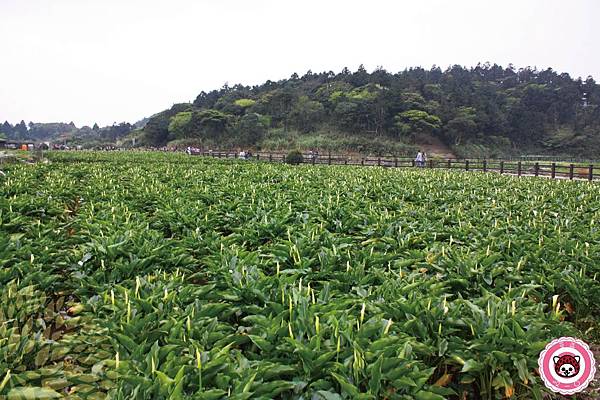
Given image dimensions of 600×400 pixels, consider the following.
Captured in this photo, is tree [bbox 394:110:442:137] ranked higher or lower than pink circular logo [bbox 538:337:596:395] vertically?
higher

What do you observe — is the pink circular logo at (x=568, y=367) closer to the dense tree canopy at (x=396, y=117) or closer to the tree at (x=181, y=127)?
the dense tree canopy at (x=396, y=117)

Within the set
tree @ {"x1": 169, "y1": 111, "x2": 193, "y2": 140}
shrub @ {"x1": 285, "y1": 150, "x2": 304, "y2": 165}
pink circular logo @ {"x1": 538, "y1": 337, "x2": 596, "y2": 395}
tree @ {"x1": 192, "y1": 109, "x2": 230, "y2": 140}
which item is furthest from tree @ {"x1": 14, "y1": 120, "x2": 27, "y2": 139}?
pink circular logo @ {"x1": 538, "y1": 337, "x2": 596, "y2": 395}

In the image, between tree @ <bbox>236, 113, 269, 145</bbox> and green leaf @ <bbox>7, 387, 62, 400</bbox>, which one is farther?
tree @ <bbox>236, 113, 269, 145</bbox>

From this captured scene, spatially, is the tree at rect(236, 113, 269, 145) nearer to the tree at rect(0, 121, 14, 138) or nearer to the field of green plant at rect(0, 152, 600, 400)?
the field of green plant at rect(0, 152, 600, 400)

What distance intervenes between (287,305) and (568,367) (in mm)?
1647

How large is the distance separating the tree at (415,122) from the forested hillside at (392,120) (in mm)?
135

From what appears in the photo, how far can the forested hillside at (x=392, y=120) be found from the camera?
54750 millimetres

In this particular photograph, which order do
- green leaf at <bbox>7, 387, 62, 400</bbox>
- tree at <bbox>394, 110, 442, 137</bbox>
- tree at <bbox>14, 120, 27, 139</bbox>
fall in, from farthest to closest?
tree at <bbox>14, 120, 27, 139</bbox> → tree at <bbox>394, 110, 442, 137</bbox> → green leaf at <bbox>7, 387, 62, 400</bbox>

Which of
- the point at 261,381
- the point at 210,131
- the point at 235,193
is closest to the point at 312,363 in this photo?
the point at 261,381

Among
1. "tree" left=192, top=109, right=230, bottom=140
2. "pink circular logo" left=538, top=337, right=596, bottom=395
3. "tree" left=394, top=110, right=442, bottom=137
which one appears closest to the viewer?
"pink circular logo" left=538, top=337, right=596, bottom=395

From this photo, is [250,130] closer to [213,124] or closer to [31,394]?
[213,124]

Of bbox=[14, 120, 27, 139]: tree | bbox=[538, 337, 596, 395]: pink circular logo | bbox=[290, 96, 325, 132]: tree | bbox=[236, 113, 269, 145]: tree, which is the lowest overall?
bbox=[538, 337, 596, 395]: pink circular logo

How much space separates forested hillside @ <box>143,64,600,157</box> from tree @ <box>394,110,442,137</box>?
135mm

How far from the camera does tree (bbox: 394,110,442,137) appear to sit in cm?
5459
